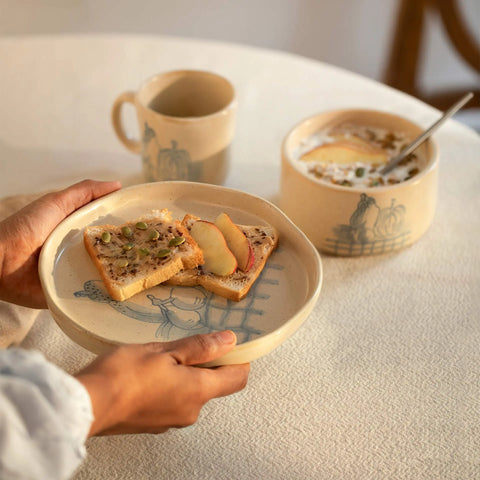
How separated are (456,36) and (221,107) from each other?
5.04ft

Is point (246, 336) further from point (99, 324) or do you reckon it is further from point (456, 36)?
point (456, 36)

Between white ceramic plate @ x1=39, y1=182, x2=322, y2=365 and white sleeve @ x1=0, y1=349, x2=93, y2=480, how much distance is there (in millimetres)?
108

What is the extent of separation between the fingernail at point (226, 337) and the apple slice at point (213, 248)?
135 millimetres

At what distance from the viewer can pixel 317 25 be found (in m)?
2.75

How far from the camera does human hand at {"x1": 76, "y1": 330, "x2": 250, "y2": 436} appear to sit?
670 mm

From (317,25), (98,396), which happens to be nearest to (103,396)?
(98,396)

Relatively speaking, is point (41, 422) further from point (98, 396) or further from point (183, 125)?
point (183, 125)

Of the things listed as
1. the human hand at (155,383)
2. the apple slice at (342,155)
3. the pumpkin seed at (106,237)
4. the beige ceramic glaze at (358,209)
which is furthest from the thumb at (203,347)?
the apple slice at (342,155)

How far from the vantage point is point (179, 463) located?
2.46ft

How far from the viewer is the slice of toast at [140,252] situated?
83 cm

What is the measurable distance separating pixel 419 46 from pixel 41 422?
2.35m

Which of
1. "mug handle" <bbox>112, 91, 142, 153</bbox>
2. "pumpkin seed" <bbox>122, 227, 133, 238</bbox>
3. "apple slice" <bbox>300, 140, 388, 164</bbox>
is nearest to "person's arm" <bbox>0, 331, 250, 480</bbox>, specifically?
"pumpkin seed" <bbox>122, 227, 133, 238</bbox>

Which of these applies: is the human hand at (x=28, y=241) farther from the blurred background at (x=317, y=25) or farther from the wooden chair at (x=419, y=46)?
the wooden chair at (x=419, y=46)

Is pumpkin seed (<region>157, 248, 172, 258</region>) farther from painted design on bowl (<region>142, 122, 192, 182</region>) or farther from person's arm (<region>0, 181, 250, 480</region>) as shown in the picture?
painted design on bowl (<region>142, 122, 192, 182</region>)
